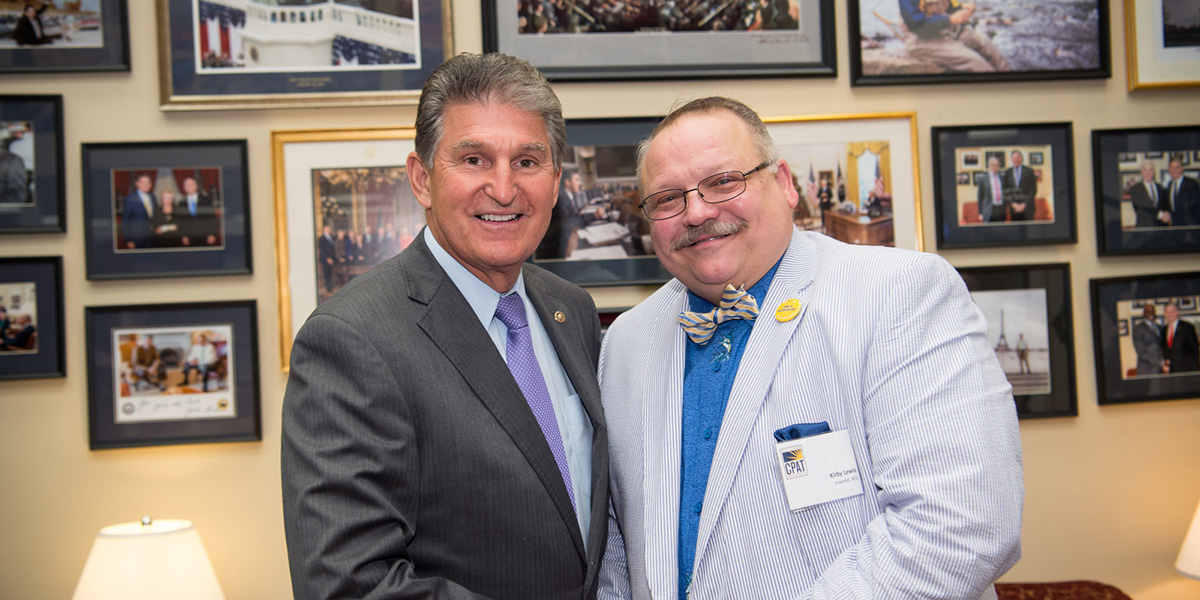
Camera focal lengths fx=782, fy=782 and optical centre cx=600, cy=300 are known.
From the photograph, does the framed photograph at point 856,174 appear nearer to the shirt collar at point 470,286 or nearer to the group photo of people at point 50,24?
the shirt collar at point 470,286

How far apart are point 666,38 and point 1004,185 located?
1.56m

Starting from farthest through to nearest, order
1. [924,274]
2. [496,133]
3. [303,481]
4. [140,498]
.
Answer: [140,498] → [496,133] → [924,274] → [303,481]

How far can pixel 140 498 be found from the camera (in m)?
3.06

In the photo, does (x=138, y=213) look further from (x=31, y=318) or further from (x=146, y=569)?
(x=146, y=569)

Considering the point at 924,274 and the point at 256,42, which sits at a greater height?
the point at 256,42

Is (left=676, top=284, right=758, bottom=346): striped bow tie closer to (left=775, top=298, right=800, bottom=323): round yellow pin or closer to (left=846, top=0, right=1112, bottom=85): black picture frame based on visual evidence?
(left=775, top=298, right=800, bottom=323): round yellow pin

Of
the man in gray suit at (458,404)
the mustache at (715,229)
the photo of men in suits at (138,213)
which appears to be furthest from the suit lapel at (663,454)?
the photo of men in suits at (138,213)

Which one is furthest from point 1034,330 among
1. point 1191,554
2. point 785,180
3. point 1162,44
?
point 785,180

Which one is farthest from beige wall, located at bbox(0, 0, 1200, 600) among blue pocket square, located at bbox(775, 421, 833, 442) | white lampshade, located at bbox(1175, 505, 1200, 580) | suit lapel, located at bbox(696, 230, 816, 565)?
blue pocket square, located at bbox(775, 421, 833, 442)

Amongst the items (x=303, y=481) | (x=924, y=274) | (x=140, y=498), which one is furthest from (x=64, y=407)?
(x=924, y=274)

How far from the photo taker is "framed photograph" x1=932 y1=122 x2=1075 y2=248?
10.8 ft

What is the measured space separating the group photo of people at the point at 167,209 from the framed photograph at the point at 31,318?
0.29m

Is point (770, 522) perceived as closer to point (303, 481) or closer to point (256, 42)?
point (303, 481)

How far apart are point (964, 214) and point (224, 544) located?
10.8 ft
